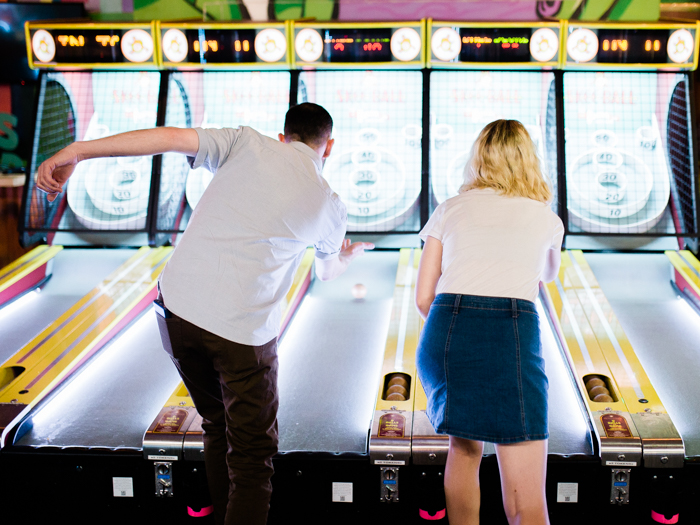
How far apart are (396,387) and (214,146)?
112cm

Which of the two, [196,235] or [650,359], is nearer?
[196,235]

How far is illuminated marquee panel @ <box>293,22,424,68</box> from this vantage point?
3158 millimetres

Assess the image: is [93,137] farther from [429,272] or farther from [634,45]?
[634,45]

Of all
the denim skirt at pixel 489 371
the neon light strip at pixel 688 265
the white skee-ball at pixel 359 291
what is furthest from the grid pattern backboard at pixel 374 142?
the denim skirt at pixel 489 371

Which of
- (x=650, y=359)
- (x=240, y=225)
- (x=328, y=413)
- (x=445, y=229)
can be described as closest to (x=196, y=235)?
(x=240, y=225)

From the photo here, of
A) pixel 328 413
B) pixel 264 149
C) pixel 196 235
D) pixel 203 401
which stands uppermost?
pixel 264 149

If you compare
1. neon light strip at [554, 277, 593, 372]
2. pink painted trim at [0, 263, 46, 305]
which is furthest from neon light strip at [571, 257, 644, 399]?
pink painted trim at [0, 263, 46, 305]

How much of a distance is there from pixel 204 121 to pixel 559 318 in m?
2.21

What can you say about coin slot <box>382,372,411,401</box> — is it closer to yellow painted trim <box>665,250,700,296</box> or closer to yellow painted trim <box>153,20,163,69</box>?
yellow painted trim <box>665,250,700,296</box>

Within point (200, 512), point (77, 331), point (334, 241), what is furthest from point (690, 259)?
point (77, 331)

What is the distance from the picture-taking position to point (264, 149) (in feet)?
5.39

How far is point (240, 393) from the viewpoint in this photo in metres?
1.62

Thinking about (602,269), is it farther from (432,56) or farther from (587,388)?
(432,56)

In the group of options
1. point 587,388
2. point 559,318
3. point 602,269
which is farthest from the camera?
point 602,269
